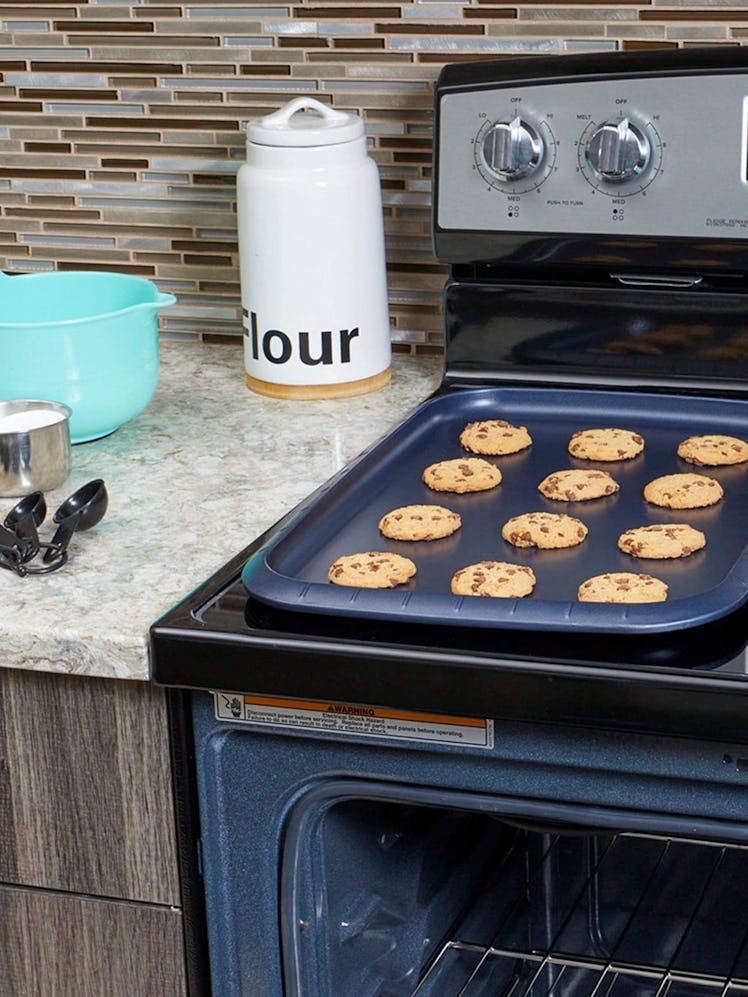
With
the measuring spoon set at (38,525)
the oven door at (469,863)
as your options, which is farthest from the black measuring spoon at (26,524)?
the oven door at (469,863)

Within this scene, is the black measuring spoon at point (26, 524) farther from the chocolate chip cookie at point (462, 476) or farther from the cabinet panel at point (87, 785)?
the chocolate chip cookie at point (462, 476)

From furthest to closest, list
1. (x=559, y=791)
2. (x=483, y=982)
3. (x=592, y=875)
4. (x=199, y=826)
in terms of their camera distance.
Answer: (x=592, y=875)
(x=483, y=982)
(x=199, y=826)
(x=559, y=791)

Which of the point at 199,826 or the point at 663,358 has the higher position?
the point at 663,358

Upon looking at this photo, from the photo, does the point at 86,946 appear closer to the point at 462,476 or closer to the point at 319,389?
the point at 462,476

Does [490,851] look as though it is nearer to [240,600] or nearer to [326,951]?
[326,951]

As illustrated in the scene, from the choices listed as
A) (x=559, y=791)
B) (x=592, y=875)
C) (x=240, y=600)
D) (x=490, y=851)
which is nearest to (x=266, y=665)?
(x=240, y=600)

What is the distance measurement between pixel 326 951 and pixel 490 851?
1.02ft

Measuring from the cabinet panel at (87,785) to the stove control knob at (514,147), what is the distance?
0.70m

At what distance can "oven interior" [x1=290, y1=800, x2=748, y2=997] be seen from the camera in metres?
1.22

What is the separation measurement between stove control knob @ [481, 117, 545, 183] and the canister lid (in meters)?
0.16

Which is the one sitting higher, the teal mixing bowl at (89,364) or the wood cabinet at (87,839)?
the teal mixing bowl at (89,364)

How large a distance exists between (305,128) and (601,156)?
327 mm

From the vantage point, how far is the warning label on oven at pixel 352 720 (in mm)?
1075

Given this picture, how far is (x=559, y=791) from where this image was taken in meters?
1.07
